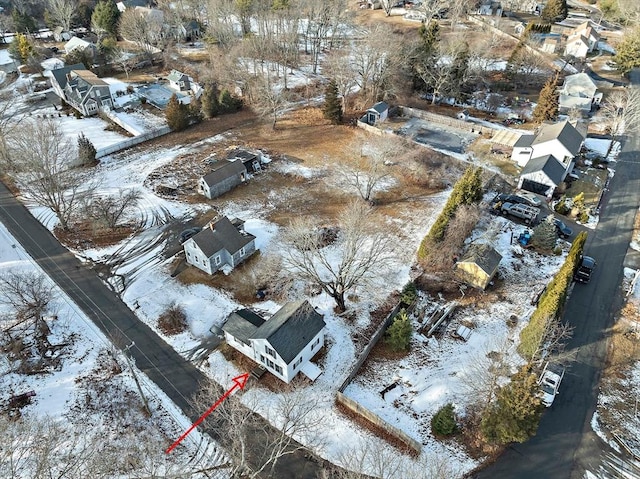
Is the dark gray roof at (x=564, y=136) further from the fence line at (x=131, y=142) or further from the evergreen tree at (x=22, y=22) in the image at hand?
the evergreen tree at (x=22, y=22)

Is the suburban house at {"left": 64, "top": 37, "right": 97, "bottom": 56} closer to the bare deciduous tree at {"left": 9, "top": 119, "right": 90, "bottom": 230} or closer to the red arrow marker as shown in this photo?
the bare deciduous tree at {"left": 9, "top": 119, "right": 90, "bottom": 230}

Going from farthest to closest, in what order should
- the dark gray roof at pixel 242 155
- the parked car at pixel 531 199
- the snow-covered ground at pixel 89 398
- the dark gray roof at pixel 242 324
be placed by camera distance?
the dark gray roof at pixel 242 155 < the parked car at pixel 531 199 < the dark gray roof at pixel 242 324 < the snow-covered ground at pixel 89 398

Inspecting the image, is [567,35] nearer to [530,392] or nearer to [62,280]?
[530,392]

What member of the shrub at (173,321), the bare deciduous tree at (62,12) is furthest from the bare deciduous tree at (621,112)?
the bare deciduous tree at (62,12)

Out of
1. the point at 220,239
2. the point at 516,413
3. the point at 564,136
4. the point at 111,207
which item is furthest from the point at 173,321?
the point at 564,136

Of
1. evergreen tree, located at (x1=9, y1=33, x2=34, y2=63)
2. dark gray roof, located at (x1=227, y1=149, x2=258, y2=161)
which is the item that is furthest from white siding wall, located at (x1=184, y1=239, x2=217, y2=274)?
evergreen tree, located at (x1=9, y1=33, x2=34, y2=63)

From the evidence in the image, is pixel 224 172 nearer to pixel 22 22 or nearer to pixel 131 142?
pixel 131 142

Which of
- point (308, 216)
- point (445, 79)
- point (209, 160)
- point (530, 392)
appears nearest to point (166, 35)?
point (209, 160)
